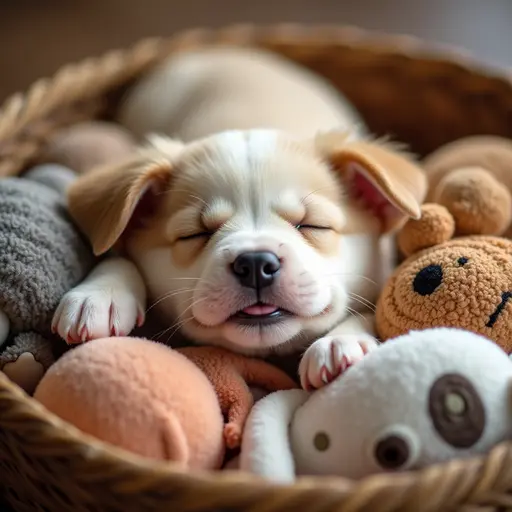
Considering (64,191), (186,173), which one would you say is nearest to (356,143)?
(186,173)

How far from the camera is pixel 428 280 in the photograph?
49.6 inches

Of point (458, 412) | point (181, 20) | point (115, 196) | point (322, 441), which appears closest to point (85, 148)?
point (115, 196)

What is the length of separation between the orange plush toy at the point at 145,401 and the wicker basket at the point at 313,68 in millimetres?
77

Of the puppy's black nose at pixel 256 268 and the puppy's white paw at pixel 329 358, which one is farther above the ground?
the puppy's black nose at pixel 256 268

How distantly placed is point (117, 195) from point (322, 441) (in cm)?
64

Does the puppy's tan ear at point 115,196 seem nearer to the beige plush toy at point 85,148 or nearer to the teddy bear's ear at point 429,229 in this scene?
the beige plush toy at point 85,148

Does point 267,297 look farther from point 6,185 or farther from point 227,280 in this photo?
point 6,185

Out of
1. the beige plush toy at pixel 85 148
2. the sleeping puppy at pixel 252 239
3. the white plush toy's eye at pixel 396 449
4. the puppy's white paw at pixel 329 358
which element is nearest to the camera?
the white plush toy's eye at pixel 396 449

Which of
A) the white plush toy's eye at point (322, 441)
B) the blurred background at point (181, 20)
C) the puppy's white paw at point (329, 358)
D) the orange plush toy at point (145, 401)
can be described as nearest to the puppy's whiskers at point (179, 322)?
the orange plush toy at point (145, 401)

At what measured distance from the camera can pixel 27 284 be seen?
129cm

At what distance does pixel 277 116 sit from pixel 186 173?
534 mm

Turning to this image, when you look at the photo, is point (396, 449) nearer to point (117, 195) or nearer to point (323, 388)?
point (323, 388)

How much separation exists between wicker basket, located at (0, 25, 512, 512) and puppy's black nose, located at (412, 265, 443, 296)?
366 millimetres

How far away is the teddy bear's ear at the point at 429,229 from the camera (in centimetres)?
137
